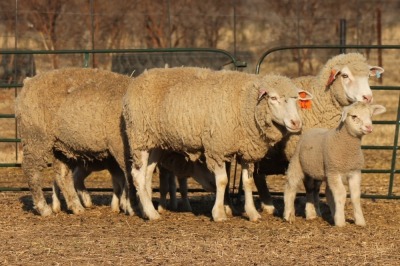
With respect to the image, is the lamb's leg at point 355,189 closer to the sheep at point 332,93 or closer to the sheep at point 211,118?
the sheep at point 211,118

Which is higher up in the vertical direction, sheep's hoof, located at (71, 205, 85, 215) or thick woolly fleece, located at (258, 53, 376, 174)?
thick woolly fleece, located at (258, 53, 376, 174)

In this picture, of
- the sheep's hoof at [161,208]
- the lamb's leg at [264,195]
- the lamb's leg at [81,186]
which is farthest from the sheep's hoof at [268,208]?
the lamb's leg at [81,186]

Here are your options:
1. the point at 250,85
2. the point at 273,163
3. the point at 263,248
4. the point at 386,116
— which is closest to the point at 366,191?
the point at 273,163

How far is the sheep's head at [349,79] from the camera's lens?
30.6 ft

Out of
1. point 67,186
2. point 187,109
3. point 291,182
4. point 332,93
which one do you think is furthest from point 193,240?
point 67,186

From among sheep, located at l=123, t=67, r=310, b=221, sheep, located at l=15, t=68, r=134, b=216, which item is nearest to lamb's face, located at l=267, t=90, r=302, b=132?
sheep, located at l=123, t=67, r=310, b=221

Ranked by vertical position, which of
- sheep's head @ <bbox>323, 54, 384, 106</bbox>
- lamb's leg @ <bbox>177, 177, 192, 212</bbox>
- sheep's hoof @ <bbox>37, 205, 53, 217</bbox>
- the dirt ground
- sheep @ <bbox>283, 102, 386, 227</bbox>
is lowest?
the dirt ground

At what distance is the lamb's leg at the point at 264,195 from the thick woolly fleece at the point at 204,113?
91cm

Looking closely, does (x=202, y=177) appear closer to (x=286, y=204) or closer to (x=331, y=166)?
(x=286, y=204)

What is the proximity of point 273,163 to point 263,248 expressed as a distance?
89.8 inches

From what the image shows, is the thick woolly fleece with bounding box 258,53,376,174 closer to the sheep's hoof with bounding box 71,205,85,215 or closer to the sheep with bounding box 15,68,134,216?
the sheep with bounding box 15,68,134,216

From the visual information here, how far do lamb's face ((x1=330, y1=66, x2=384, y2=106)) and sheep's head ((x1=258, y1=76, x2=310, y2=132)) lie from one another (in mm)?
672

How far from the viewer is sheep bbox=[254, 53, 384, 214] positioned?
9.36 meters

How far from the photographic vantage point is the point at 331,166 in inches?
338
